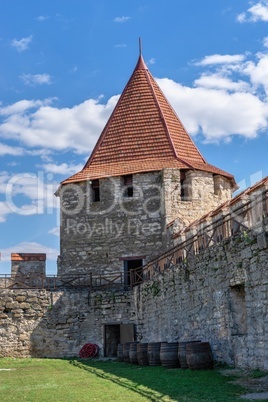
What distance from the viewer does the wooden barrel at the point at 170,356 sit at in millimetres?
13008

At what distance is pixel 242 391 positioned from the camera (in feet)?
28.3

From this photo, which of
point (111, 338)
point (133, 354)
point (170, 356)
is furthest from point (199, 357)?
point (111, 338)

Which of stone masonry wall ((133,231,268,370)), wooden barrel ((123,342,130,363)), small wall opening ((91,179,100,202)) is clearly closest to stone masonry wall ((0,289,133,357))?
wooden barrel ((123,342,130,363))

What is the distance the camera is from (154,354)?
1417 centimetres

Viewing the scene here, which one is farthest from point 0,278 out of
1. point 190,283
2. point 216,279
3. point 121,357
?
point 216,279

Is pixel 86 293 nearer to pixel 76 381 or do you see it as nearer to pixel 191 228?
pixel 191 228

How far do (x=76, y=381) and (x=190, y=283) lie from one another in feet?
13.8

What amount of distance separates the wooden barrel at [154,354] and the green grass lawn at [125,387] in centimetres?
56

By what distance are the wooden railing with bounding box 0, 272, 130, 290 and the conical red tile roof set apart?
4692 millimetres

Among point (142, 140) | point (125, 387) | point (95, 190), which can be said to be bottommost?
point (125, 387)

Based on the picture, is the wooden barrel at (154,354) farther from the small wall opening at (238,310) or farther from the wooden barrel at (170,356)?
the small wall opening at (238,310)

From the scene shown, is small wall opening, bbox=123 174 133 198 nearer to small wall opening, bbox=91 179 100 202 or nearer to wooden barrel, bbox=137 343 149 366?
small wall opening, bbox=91 179 100 202

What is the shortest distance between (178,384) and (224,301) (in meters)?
2.98

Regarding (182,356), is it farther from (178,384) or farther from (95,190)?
(95,190)
